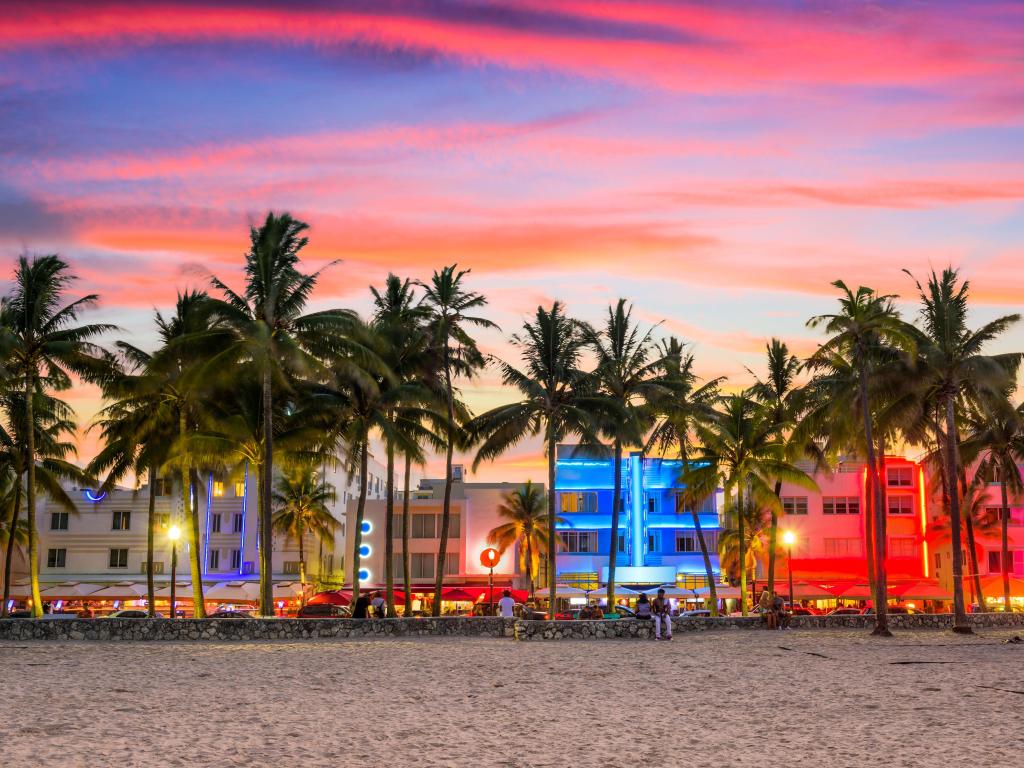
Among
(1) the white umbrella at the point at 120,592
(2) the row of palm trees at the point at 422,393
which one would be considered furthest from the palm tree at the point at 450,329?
(1) the white umbrella at the point at 120,592

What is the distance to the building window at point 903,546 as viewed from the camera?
77812mm

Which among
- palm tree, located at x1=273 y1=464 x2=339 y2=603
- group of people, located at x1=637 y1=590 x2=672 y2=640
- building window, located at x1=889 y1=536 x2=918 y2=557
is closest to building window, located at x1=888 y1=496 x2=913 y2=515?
building window, located at x1=889 y1=536 x2=918 y2=557

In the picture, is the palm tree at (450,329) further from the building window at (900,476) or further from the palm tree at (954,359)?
the building window at (900,476)

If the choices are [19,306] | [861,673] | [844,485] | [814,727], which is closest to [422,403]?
[19,306]

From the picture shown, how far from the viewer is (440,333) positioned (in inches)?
→ 1882

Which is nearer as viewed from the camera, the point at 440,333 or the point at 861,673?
the point at 861,673

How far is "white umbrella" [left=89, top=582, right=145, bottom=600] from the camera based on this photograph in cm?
6444

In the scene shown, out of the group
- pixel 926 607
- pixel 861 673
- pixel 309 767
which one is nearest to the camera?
pixel 309 767

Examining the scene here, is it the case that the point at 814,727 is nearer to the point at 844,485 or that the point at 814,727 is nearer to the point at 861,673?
the point at 861,673

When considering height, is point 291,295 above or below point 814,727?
above

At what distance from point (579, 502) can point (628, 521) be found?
3.79 m

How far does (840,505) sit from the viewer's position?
79875 millimetres

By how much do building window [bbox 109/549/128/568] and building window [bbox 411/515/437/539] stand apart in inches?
875

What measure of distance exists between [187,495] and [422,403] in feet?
34.7
